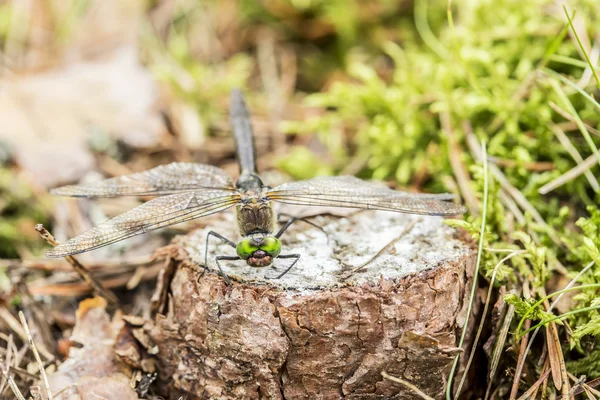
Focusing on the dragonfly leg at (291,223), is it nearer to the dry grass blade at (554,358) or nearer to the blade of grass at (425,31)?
the dry grass blade at (554,358)

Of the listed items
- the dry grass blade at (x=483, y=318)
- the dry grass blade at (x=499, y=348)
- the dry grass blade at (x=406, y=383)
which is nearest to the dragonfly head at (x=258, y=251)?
the dry grass blade at (x=406, y=383)

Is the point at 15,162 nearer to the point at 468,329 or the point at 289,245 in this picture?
the point at 289,245

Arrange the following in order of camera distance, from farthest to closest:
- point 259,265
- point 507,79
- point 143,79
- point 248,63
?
point 248,63 → point 143,79 → point 507,79 → point 259,265

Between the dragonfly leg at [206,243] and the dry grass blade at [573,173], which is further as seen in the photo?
the dry grass blade at [573,173]

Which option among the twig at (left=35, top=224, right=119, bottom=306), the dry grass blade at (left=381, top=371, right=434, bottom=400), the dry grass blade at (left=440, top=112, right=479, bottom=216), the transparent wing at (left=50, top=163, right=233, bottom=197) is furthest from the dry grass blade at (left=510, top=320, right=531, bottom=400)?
the twig at (left=35, top=224, right=119, bottom=306)

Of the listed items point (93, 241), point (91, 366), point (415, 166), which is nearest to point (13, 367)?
point (91, 366)

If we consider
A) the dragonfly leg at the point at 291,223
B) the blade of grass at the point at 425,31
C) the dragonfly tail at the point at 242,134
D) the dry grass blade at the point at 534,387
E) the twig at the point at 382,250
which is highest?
the blade of grass at the point at 425,31

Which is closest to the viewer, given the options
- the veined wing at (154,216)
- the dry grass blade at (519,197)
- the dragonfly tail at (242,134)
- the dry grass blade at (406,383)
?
the dry grass blade at (406,383)
